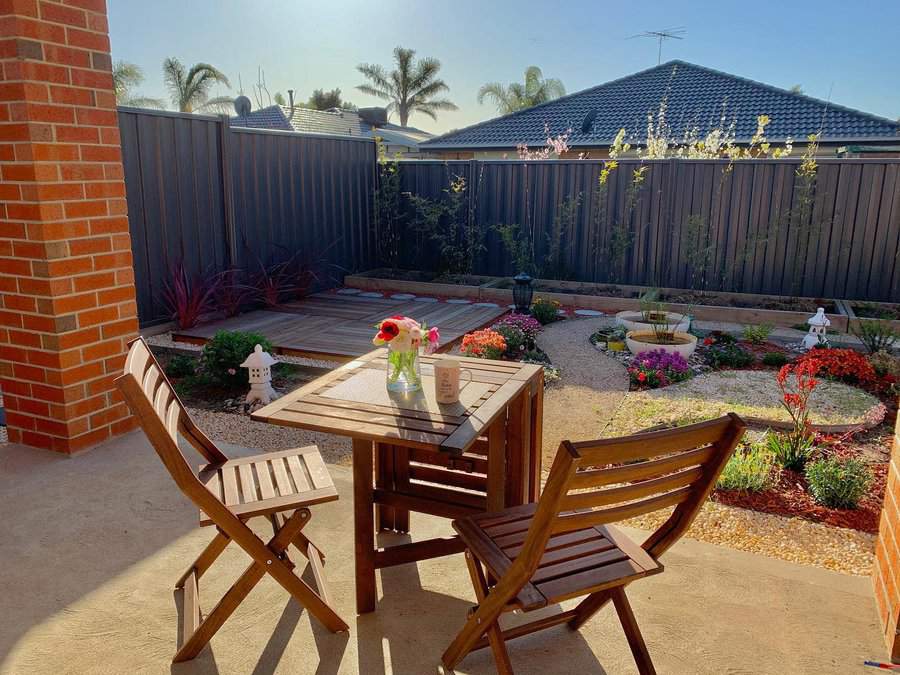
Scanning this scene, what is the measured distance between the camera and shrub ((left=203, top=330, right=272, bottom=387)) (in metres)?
4.64

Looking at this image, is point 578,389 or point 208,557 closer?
point 208,557

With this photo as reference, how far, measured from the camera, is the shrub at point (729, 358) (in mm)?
5359

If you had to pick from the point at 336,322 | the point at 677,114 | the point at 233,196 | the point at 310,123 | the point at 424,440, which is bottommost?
the point at 336,322

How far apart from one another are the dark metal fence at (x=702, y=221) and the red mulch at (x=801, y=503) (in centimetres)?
497

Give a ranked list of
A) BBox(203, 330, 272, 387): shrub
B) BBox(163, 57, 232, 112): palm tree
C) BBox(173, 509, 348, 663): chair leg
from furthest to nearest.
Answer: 1. BBox(163, 57, 232, 112): palm tree
2. BBox(203, 330, 272, 387): shrub
3. BBox(173, 509, 348, 663): chair leg

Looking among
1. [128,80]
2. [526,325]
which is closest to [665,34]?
[526,325]

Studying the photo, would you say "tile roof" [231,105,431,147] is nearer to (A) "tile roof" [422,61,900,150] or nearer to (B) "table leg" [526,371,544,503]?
(A) "tile roof" [422,61,900,150]

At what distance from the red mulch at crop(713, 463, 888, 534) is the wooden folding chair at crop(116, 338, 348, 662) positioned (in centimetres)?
191

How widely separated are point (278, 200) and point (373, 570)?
20.0 feet

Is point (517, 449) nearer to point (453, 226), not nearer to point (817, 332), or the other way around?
point (817, 332)

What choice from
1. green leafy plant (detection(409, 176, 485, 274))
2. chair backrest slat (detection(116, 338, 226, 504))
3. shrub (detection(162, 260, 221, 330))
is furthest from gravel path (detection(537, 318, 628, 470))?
shrub (detection(162, 260, 221, 330))

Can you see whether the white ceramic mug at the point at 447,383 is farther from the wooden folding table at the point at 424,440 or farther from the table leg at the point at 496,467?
the table leg at the point at 496,467

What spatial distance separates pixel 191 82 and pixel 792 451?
101 feet

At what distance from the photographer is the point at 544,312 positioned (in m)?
6.85
